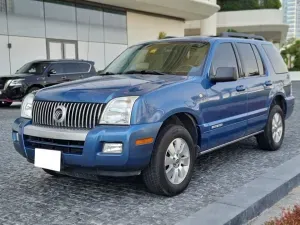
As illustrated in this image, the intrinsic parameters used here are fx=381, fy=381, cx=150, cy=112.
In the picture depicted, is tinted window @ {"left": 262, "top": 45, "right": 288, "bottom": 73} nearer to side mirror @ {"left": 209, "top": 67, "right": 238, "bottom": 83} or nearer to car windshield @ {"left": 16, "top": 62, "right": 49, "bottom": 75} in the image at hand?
side mirror @ {"left": 209, "top": 67, "right": 238, "bottom": 83}

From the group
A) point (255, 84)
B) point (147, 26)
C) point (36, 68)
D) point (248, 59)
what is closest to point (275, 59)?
point (248, 59)

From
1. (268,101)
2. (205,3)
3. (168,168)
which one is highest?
(205,3)

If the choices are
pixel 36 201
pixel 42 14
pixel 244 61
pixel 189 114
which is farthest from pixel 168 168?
pixel 42 14

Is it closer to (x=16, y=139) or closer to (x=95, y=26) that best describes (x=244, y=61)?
(x=16, y=139)

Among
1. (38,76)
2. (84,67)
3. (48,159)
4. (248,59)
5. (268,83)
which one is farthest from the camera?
(84,67)

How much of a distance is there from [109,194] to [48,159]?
0.77m

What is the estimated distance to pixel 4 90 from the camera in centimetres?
1310

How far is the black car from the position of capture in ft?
42.8

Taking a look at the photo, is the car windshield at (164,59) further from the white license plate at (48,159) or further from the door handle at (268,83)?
the white license plate at (48,159)

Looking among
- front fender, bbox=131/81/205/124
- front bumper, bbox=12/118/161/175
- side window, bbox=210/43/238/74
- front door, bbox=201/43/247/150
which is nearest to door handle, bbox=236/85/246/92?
front door, bbox=201/43/247/150

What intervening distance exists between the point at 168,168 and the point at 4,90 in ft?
34.8

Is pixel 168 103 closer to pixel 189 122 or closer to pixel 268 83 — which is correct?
pixel 189 122

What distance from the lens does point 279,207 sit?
383cm

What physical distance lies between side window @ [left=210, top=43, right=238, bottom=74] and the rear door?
0.74 ft
